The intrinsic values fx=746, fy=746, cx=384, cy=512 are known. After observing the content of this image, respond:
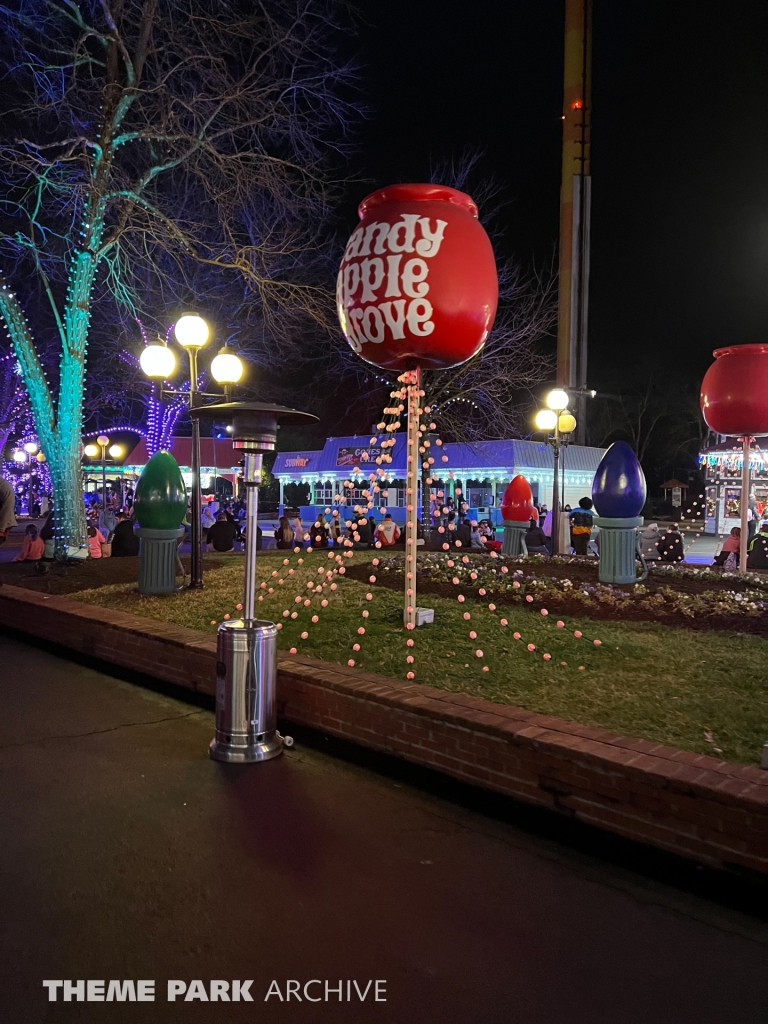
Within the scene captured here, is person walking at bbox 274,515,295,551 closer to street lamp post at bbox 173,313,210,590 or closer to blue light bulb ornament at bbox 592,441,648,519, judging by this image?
street lamp post at bbox 173,313,210,590

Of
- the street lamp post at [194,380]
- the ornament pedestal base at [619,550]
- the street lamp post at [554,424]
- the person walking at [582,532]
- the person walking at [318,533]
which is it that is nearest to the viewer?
the street lamp post at [194,380]

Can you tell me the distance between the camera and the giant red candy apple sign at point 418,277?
218 inches

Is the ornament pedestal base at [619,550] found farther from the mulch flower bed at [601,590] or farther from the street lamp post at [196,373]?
the street lamp post at [196,373]

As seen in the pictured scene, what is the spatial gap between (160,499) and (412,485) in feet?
14.2

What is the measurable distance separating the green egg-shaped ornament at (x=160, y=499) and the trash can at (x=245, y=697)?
4.92m

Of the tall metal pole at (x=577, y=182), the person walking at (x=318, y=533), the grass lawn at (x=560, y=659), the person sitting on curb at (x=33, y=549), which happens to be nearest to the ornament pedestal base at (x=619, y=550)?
the grass lawn at (x=560, y=659)

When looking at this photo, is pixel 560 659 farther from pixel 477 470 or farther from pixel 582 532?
pixel 477 470

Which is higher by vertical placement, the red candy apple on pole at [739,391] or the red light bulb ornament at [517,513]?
the red candy apple on pole at [739,391]

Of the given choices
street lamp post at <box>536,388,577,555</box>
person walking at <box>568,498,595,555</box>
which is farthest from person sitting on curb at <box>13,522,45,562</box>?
person walking at <box>568,498,595,555</box>

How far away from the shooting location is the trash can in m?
4.91

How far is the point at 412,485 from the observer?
21.4 ft

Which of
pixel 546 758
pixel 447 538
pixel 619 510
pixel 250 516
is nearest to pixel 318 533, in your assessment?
pixel 447 538

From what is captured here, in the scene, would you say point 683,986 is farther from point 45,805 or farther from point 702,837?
point 45,805

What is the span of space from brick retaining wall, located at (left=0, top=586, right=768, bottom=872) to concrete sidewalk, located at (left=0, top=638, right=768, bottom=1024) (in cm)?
25
